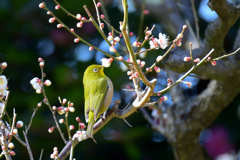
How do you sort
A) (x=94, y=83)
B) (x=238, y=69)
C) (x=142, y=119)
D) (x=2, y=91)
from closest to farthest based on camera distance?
1. (x=2, y=91)
2. (x=94, y=83)
3. (x=238, y=69)
4. (x=142, y=119)

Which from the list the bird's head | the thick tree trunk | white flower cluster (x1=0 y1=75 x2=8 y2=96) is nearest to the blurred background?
the thick tree trunk

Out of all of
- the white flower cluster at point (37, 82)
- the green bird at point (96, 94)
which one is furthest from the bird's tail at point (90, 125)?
the white flower cluster at point (37, 82)

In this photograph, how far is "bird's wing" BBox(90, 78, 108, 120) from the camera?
47.1 inches

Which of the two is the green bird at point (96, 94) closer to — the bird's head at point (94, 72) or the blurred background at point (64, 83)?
the bird's head at point (94, 72)

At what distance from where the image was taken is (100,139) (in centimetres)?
236

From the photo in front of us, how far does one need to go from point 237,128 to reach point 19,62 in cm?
154

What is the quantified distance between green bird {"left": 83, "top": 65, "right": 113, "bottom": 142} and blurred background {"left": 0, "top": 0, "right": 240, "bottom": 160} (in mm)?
847

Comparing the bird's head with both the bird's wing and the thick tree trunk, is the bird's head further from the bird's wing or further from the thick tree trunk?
the thick tree trunk

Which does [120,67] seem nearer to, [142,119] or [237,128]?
[142,119]

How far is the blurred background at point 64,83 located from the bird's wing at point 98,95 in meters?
0.92

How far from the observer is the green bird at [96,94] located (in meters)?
1.20

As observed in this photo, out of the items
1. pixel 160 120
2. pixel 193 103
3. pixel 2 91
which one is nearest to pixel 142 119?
pixel 160 120

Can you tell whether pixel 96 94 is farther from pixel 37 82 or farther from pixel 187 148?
pixel 187 148

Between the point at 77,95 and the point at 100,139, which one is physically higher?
the point at 77,95
